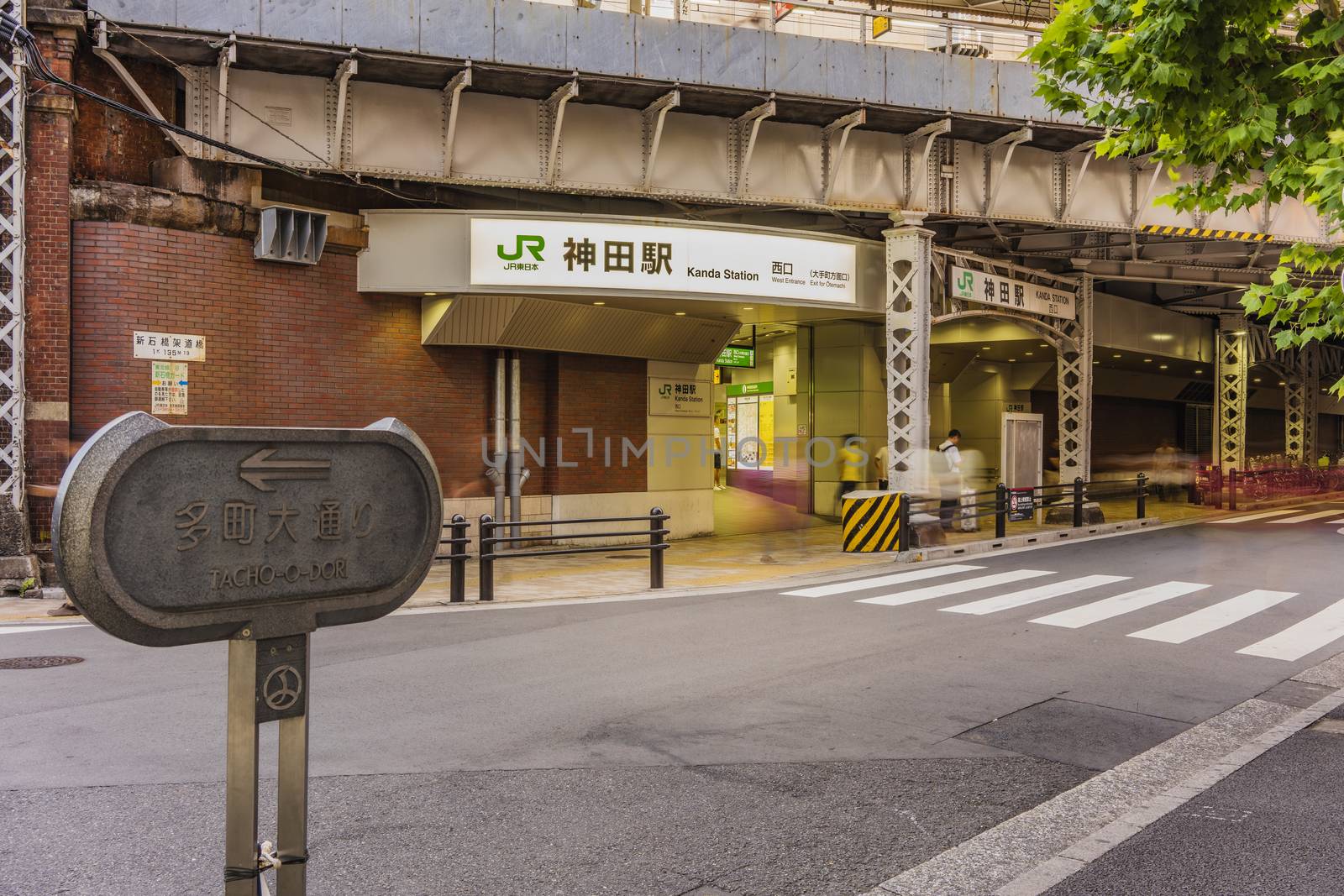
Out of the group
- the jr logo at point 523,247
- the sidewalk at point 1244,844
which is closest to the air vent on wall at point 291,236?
the jr logo at point 523,247

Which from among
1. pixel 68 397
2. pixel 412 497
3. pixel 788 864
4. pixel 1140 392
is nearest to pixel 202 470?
pixel 412 497

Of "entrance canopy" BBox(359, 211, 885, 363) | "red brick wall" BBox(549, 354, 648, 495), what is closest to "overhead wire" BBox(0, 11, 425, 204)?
"entrance canopy" BBox(359, 211, 885, 363)

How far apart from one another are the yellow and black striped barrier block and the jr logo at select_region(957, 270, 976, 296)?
4.87 m

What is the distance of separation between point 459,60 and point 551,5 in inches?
70.2

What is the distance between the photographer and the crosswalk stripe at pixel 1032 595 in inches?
466

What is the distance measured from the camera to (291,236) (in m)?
15.2

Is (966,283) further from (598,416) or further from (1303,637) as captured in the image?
(1303,637)

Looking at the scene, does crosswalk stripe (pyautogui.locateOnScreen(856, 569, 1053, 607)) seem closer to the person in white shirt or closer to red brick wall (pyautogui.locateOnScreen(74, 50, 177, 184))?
the person in white shirt

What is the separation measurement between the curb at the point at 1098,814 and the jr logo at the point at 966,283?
1325 centimetres

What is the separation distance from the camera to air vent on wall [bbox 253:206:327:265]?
→ 15039mm

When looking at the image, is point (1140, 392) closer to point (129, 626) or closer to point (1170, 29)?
point (1170, 29)

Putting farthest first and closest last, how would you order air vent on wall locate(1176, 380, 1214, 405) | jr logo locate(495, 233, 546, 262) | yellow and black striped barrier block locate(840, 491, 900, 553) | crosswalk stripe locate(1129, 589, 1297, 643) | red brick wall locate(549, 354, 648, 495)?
air vent on wall locate(1176, 380, 1214, 405), red brick wall locate(549, 354, 648, 495), yellow and black striped barrier block locate(840, 491, 900, 553), jr logo locate(495, 233, 546, 262), crosswalk stripe locate(1129, 589, 1297, 643)

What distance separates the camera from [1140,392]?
38.2 meters

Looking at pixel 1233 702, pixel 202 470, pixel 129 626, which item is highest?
pixel 202 470
